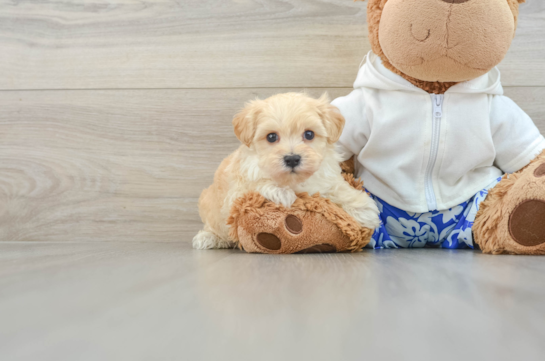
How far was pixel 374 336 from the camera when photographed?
9.8 inches

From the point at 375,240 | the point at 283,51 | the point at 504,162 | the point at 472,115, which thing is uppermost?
the point at 283,51

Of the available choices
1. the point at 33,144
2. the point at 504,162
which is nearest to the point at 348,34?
the point at 504,162

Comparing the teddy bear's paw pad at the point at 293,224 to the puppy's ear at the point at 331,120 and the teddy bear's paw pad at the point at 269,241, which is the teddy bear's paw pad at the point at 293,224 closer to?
the teddy bear's paw pad at the point at 269,241

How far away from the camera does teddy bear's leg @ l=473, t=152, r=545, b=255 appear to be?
72 cm

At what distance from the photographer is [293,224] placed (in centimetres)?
77

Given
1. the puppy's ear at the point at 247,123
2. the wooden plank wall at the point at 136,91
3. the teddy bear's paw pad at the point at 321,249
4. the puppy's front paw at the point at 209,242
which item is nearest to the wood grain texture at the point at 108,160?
the wooden plank wall at the point at 136,91

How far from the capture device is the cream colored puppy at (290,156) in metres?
0.76

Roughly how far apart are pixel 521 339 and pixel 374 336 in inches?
3.2

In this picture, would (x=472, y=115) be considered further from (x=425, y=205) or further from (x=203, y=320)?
(x=203, y=320)

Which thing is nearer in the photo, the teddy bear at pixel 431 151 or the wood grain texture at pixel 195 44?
the teddy bear at pixel 431 151

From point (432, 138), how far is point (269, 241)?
385 millimetres

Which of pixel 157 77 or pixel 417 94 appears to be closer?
pixel 417 94

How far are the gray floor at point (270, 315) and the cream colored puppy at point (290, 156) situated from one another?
0.99ft

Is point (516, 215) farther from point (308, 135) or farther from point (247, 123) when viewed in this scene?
point (247, 123)
